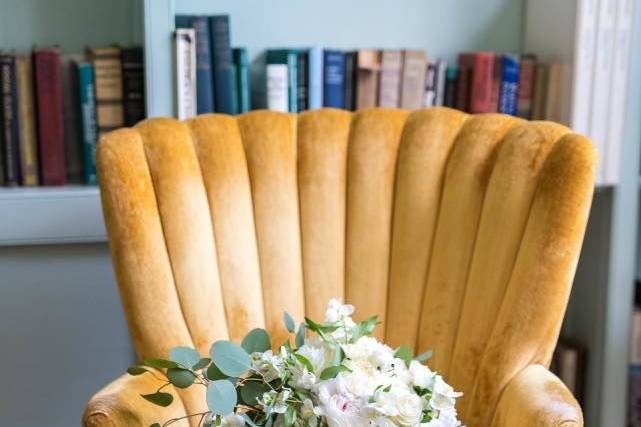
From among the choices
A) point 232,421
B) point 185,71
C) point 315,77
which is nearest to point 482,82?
point 315,77

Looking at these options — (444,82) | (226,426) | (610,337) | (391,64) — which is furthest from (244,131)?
(610,337)

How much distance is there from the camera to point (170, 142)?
146 cm

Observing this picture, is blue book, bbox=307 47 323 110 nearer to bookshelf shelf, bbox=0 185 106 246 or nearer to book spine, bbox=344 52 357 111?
book spine, bbox=344 52 357 111

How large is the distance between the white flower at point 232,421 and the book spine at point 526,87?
1.28m

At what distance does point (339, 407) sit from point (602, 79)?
1.23 metres

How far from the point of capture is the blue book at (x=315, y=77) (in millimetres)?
1812

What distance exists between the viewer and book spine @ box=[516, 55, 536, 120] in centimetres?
192

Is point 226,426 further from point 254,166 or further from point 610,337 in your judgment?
point 610,337

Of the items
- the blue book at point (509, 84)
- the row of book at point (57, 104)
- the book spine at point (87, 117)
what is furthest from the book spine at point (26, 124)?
the blue book at point (509, 84)

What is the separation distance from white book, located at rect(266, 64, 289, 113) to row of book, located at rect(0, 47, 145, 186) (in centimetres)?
28

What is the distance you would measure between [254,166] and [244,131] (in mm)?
73

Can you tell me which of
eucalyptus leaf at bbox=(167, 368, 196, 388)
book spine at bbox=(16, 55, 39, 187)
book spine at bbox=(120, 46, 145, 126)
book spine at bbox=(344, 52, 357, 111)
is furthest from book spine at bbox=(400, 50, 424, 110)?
eucalyptus leaf at bbox=(167, 368, 196, 388)

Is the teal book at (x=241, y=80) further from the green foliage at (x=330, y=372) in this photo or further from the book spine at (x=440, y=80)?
the green foliage at (x=330, y=372)

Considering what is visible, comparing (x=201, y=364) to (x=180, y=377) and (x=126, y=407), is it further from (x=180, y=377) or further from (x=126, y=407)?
(x=126, y=407)
